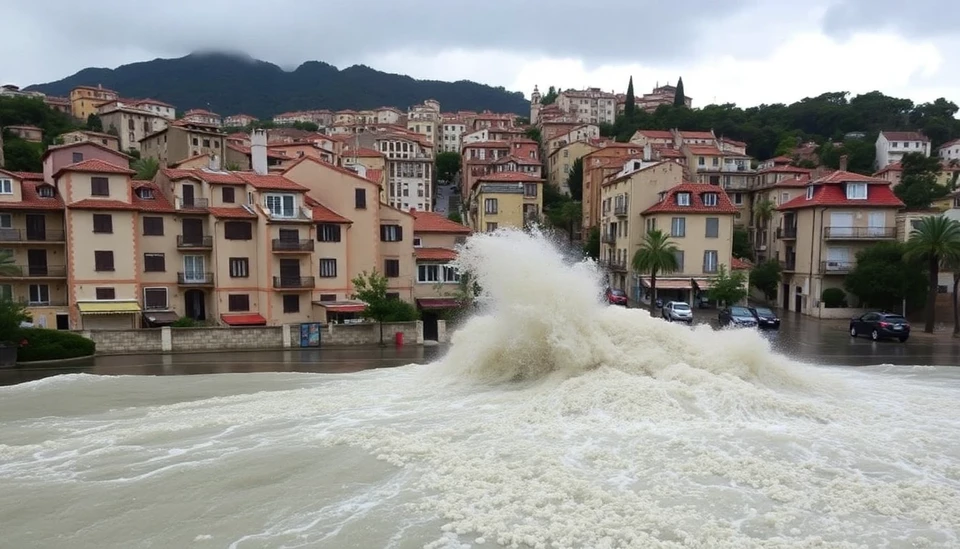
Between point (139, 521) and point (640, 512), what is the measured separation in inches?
343

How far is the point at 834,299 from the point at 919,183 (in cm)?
3873

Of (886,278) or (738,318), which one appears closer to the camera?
(738,318)

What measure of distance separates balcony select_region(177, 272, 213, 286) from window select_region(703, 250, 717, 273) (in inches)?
1581

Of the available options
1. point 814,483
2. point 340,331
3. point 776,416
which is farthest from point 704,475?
point 340,331

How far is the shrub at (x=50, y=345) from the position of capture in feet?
104

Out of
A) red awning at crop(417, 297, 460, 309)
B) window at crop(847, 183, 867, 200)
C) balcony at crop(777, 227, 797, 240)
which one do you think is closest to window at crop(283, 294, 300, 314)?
red awning at crop(417, 297, 460, 309)

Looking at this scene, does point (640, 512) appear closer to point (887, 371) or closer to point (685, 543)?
point (685, 543)

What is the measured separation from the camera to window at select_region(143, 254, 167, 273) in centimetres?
4109

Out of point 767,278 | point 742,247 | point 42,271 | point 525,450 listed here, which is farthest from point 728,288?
point 42,271

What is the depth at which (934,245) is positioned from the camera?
40.7 m

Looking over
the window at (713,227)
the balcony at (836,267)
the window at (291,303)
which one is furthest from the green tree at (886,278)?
the window at (291,303)

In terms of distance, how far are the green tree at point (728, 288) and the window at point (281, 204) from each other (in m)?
32.9

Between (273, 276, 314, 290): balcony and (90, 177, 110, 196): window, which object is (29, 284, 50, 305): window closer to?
(90, 177, 110, 196): window

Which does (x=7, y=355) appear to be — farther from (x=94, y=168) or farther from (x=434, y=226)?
(x=434, y=226)
